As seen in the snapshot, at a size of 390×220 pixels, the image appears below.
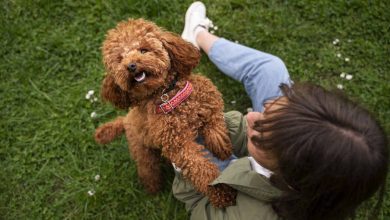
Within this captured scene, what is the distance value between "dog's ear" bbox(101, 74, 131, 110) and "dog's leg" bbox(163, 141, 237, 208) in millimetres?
369

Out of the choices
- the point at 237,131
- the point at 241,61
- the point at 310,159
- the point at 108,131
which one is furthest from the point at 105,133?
the point at 310,159

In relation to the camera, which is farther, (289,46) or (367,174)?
(289,46)

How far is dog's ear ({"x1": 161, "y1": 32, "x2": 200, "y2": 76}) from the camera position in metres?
2.07

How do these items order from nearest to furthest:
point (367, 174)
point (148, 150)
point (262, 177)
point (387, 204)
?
point (367, 174), point (262, 177), point (148, 150), point (387, 204)

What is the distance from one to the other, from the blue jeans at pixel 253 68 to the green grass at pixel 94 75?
0.72 ft

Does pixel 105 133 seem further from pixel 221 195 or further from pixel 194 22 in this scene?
pixel 194 22

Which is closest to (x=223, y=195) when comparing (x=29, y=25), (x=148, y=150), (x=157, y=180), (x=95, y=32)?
(x=148, y=150)

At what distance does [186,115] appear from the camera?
83.2 inches

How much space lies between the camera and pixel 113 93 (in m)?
2.12

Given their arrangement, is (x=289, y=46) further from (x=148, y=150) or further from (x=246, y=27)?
(x=148, y=150)

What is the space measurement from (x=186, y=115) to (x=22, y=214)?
1.78 metres

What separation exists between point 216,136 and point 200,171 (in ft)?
0.76

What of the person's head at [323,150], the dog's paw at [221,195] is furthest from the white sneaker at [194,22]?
the person's head at [323,150]

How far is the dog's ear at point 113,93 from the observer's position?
82.4 inches
